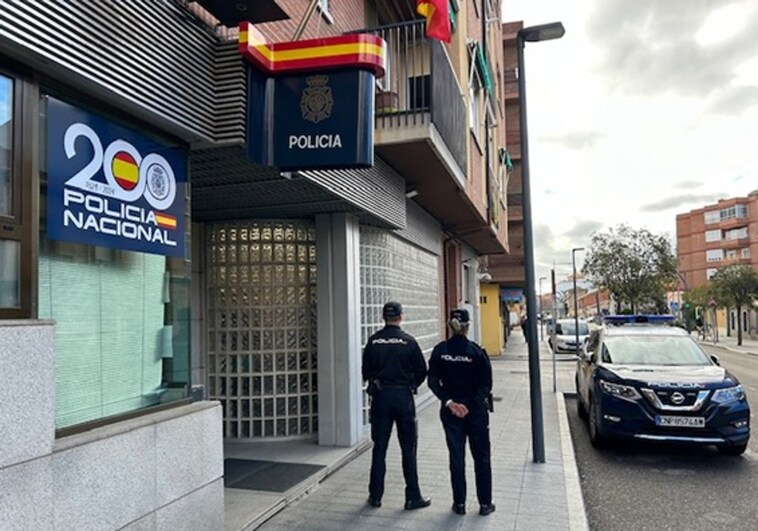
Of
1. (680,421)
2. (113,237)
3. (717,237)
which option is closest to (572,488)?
(680,421)

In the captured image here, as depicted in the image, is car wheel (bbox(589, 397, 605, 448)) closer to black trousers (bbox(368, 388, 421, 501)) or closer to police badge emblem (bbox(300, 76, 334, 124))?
black trousers (bbox(368, 388, 421, 501))

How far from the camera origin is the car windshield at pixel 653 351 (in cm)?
819

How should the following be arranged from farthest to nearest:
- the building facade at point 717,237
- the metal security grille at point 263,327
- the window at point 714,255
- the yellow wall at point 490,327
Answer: the window at point 714,255, the building facade at point 717,237, the yellow wall at point 490,327, the metal security grille at point 263,327

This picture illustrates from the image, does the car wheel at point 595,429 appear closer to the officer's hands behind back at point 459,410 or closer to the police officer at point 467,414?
Answer: the police officer at point 467,414

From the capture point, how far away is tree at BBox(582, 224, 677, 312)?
116 ft

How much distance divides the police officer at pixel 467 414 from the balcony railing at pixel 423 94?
119 inches

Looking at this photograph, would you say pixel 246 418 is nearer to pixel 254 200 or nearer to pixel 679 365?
pixel 254 200

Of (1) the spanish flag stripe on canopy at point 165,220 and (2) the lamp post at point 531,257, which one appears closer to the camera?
(1) the spanish flag stripe on canopy at point 165,220

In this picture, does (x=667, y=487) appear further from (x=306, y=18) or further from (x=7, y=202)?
(x=7, y=202)

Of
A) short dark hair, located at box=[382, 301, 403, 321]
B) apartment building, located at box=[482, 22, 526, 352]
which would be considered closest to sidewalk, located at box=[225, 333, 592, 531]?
short dark hair, located at box=[382, 301, 403, 321]

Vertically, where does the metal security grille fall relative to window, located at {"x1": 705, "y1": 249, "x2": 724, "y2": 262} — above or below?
below

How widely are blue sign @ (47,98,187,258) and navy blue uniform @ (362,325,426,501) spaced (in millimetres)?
2053

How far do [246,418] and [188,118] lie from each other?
4.61 metres

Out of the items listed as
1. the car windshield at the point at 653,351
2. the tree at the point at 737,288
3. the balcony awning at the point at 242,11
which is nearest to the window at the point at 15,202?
the balcony awning at the point at 242,11
